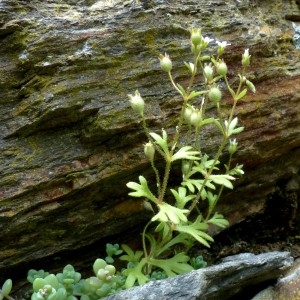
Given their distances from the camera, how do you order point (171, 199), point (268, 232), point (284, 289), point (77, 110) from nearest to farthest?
point (284, 289)
point (77, 110)
point (171, 199)
point (268, 232)

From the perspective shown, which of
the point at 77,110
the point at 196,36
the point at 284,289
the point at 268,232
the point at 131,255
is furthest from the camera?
the point at 268,232

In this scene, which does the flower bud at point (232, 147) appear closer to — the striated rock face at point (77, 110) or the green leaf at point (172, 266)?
the striated rock face at point (77, 110)

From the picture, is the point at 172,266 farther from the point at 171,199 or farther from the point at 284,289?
the point at 284,289

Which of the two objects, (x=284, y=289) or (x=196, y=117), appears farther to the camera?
(x=284, y=289)

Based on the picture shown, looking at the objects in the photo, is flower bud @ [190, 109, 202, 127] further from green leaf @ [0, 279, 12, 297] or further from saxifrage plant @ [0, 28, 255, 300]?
green leaf @ [0, 279, 12, 297]

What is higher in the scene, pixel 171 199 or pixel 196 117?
pixel 196 117

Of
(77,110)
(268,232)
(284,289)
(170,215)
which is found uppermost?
(77,110)

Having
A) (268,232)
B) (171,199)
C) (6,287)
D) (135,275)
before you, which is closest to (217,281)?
(135,275)

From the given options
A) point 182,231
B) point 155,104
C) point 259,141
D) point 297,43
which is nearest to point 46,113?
point 155,104
